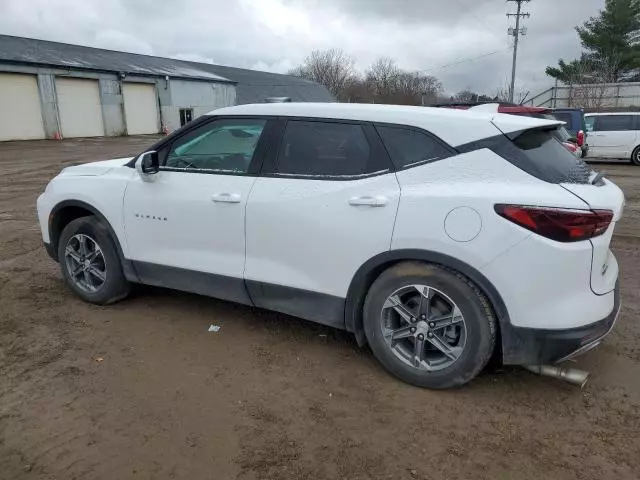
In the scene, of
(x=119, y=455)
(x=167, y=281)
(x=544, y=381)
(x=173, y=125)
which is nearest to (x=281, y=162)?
(x=167, y=281)

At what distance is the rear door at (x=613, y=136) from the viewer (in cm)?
1639

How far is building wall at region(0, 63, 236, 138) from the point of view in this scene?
26453 millimetres

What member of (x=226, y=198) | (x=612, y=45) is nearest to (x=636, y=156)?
(x=226, y=198)

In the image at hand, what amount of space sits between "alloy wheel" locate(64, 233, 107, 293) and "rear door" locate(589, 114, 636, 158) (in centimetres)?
1669

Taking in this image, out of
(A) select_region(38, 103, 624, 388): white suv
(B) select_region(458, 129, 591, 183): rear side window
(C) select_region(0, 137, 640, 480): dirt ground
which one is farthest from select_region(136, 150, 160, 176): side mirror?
(B) select_region(458, 129, 591, 183): rear side window

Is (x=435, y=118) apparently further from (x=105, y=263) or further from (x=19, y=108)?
(x=19, y=108)

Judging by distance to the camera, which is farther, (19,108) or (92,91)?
(92,91)

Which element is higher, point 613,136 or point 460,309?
point 613,136

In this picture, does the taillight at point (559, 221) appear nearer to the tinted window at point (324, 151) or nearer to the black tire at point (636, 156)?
the tinted window at point (324, 151)

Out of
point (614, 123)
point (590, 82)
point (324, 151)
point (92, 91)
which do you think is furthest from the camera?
point (590, 82)

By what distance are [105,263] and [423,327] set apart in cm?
275

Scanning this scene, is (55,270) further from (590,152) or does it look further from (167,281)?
(590,152)

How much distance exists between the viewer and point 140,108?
32.7 meters

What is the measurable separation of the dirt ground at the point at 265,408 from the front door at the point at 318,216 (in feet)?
1.61
